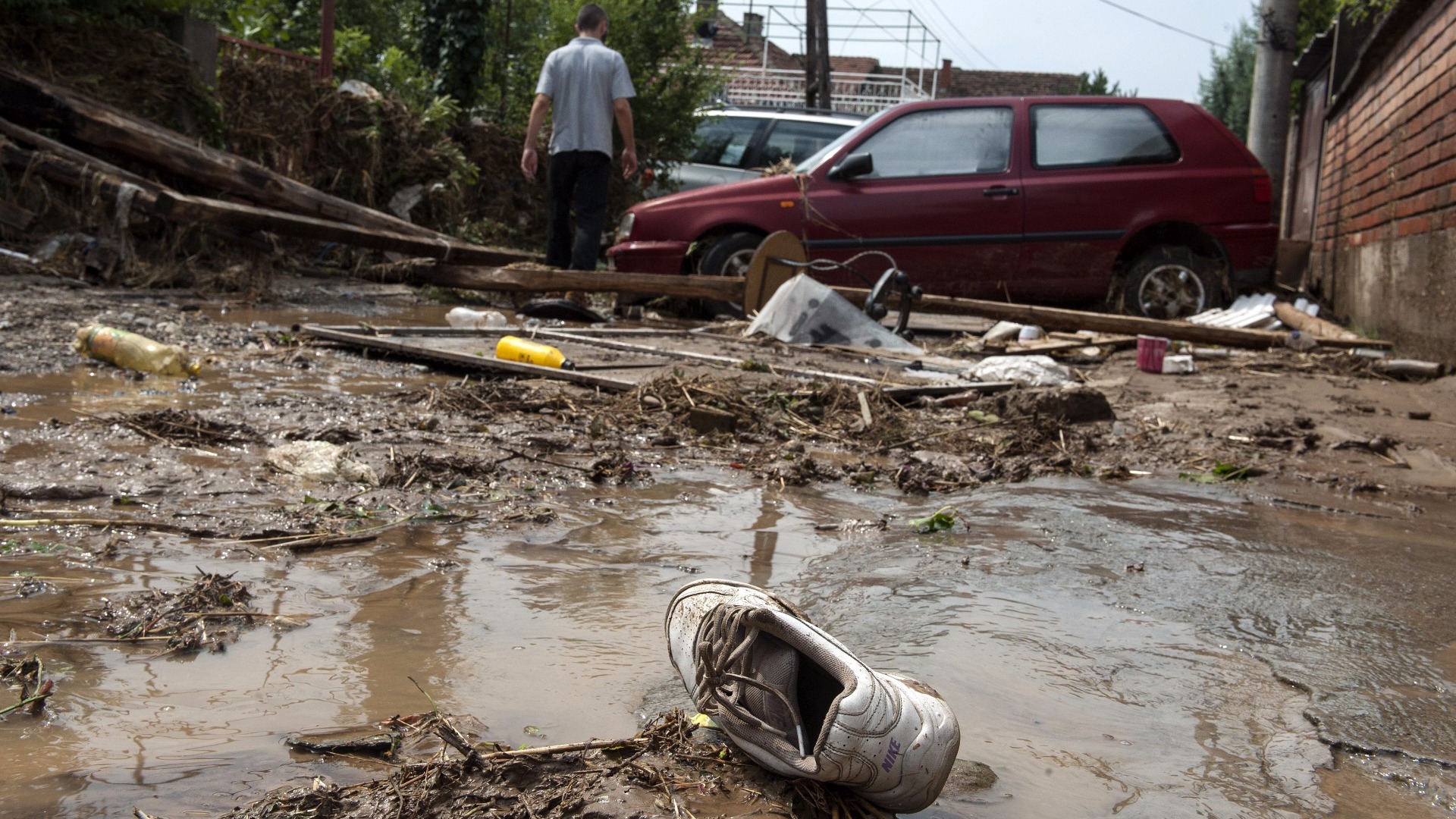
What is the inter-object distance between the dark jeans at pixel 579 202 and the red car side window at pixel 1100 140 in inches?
123

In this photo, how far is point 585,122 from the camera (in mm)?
7617

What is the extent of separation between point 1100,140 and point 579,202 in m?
3.78

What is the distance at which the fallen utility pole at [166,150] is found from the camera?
729cm

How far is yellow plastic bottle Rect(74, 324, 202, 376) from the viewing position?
439cm

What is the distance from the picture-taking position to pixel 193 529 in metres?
2.44

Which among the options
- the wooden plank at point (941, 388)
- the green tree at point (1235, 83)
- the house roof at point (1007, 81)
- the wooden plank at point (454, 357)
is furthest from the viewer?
the house roof at point (1007, 81)

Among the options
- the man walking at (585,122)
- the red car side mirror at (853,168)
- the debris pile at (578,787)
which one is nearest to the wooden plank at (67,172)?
the man walking at (585,122)

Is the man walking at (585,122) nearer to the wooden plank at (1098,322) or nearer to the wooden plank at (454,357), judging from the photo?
the wooden plank at (1098,322)

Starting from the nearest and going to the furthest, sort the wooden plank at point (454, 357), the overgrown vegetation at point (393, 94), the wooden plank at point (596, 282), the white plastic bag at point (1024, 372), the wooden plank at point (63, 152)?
the wooden plank at point (454, 357) → the white plastic bag at point (1024, 372) → the wooden plank at point (63, 152) → the wooden plank at point (596, 282) → the overgrown vegetation at point (393, 94)

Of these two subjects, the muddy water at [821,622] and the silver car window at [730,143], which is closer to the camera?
the muddy water at [821,622]

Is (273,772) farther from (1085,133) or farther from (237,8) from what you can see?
(237,8)

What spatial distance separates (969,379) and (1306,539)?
2.51 m

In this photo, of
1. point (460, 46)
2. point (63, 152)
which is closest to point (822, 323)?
point (63, 152)

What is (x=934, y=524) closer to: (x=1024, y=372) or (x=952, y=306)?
(x=1024, y=372)
